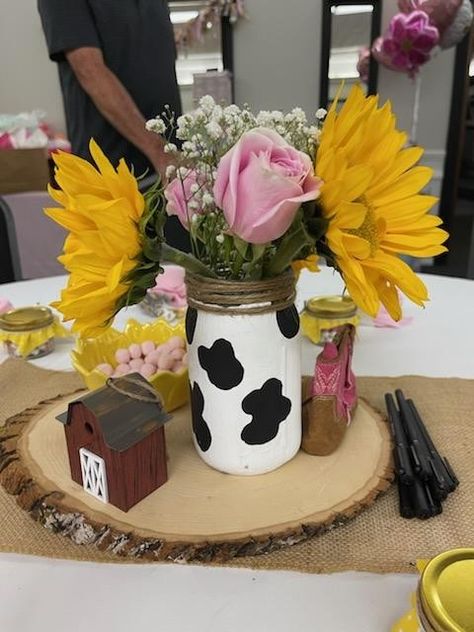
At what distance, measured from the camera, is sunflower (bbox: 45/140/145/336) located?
0.48 m

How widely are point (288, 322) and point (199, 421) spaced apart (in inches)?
5.1

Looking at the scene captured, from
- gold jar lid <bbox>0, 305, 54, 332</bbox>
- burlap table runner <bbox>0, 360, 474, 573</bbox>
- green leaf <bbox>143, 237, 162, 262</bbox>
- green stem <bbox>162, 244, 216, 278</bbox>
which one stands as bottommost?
burlap table runner <bbox>0, 360, 474, 573</bbox>

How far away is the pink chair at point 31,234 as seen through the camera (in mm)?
2396

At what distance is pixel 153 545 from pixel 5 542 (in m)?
0.14

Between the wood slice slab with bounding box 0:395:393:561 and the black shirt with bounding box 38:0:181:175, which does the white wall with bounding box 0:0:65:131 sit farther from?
the wood slice slab with bounding box 0:395:393:561

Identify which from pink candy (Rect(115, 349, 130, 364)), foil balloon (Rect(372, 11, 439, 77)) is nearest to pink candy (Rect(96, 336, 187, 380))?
pink candy (Rect(115, 349, 130, 364))

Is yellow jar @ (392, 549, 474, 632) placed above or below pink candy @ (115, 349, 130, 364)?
above

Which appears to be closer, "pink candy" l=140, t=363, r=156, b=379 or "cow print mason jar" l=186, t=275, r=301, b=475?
"cow print mason jar" l=186, t=275, r=301, b=475

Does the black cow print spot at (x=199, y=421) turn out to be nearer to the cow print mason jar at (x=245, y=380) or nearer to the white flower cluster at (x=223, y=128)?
the cow print mason jar at (x=245, y=380)

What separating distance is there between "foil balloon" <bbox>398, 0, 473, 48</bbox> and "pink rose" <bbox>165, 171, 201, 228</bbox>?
2.72 meters

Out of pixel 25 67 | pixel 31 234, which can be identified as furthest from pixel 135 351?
pixel 25 67

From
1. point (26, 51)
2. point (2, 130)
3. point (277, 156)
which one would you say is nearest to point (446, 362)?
point (277, 156)

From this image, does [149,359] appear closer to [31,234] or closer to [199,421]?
[199,421]

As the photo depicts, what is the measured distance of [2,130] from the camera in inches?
122
